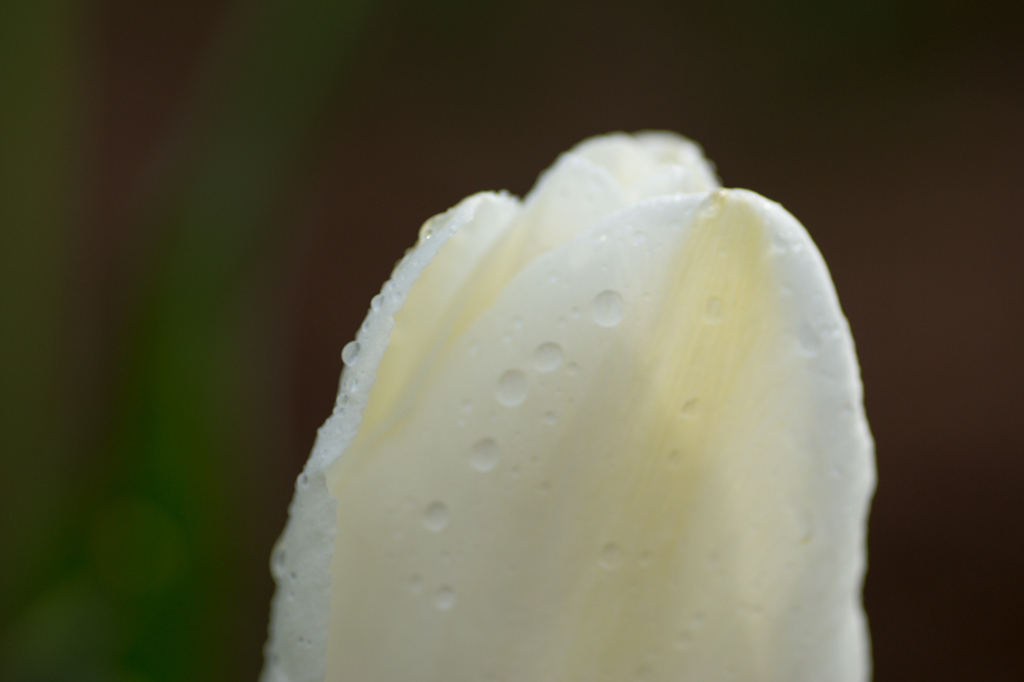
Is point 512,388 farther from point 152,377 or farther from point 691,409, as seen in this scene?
point 152,377

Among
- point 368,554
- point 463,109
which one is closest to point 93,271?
point 463,109

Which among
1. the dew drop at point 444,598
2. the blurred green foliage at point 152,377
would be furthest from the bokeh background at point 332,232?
the dew drop at point 444,598

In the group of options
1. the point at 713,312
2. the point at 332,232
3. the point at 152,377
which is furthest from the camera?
the point at 332,232

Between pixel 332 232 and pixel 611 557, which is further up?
pixel 332 232

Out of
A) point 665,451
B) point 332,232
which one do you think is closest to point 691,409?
point 665,451

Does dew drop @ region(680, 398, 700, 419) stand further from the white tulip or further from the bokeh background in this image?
the bokeh background

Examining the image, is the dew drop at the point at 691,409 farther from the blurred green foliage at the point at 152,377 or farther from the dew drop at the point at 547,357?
the blurred green foliage at the point at 152,377
